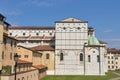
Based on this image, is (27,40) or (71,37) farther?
(27,40)

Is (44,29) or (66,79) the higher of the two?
(44,29)

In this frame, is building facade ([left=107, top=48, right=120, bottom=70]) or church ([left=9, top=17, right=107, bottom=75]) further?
building facade ([left=107, top=48, right=120, bottom=70])

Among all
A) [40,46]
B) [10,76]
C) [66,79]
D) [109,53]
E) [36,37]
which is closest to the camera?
[10,76]

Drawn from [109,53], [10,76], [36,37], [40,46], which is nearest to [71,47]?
[40,46]

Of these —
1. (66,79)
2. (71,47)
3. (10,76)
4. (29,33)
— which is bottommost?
(66,79)

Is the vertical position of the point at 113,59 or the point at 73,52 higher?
the point at 73,52

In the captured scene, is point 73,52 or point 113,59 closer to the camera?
point 73,52

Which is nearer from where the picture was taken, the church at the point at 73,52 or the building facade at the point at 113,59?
the church at the point at 73,52

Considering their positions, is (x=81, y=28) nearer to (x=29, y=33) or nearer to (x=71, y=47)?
(x=71, y=47)

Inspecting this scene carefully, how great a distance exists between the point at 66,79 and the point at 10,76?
1066 inches

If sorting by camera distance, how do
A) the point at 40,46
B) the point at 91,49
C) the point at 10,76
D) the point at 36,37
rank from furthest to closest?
the point at 36,37 → the point at 40,46 → the point at 91,49 → the point at 10,76

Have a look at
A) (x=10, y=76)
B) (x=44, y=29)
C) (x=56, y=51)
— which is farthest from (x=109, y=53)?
(x=10, y=76)

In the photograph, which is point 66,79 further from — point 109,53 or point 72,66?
point 109,53

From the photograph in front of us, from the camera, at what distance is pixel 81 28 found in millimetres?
66875
